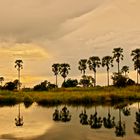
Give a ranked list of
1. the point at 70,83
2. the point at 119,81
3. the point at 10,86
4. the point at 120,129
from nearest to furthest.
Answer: the point at 120,129, the point at 119,81, the point at 10,86, the point at 70,83

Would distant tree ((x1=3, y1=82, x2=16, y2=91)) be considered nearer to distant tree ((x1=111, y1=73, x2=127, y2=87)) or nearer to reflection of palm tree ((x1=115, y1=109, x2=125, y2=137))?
distant tree ((x1=111, y1=73, x2=127, y2=87))

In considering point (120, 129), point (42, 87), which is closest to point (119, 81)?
point (42, 87)

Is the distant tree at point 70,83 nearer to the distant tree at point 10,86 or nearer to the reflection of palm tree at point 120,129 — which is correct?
the distant tree at point 10,86

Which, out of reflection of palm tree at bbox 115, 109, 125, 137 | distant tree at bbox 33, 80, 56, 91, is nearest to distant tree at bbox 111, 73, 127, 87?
distant tree at bbox 33, 80, 56, 91

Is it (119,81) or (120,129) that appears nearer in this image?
(120,129)

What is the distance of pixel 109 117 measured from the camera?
50094mm

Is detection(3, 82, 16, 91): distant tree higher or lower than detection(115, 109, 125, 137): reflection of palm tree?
higher

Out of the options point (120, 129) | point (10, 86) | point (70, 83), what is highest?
point (70, 83)

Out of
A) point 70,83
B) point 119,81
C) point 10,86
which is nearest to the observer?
point 119,81

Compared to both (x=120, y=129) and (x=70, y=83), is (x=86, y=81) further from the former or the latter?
(x=120, y=129)

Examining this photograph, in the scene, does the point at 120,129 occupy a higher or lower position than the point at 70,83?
lower

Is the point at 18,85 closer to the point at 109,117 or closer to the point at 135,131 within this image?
the point at 109,117

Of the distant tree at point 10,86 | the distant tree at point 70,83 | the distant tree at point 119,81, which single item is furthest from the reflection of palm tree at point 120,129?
the distant tree at point 70,83

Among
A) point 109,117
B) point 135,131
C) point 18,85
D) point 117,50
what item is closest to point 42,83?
point 18,85
